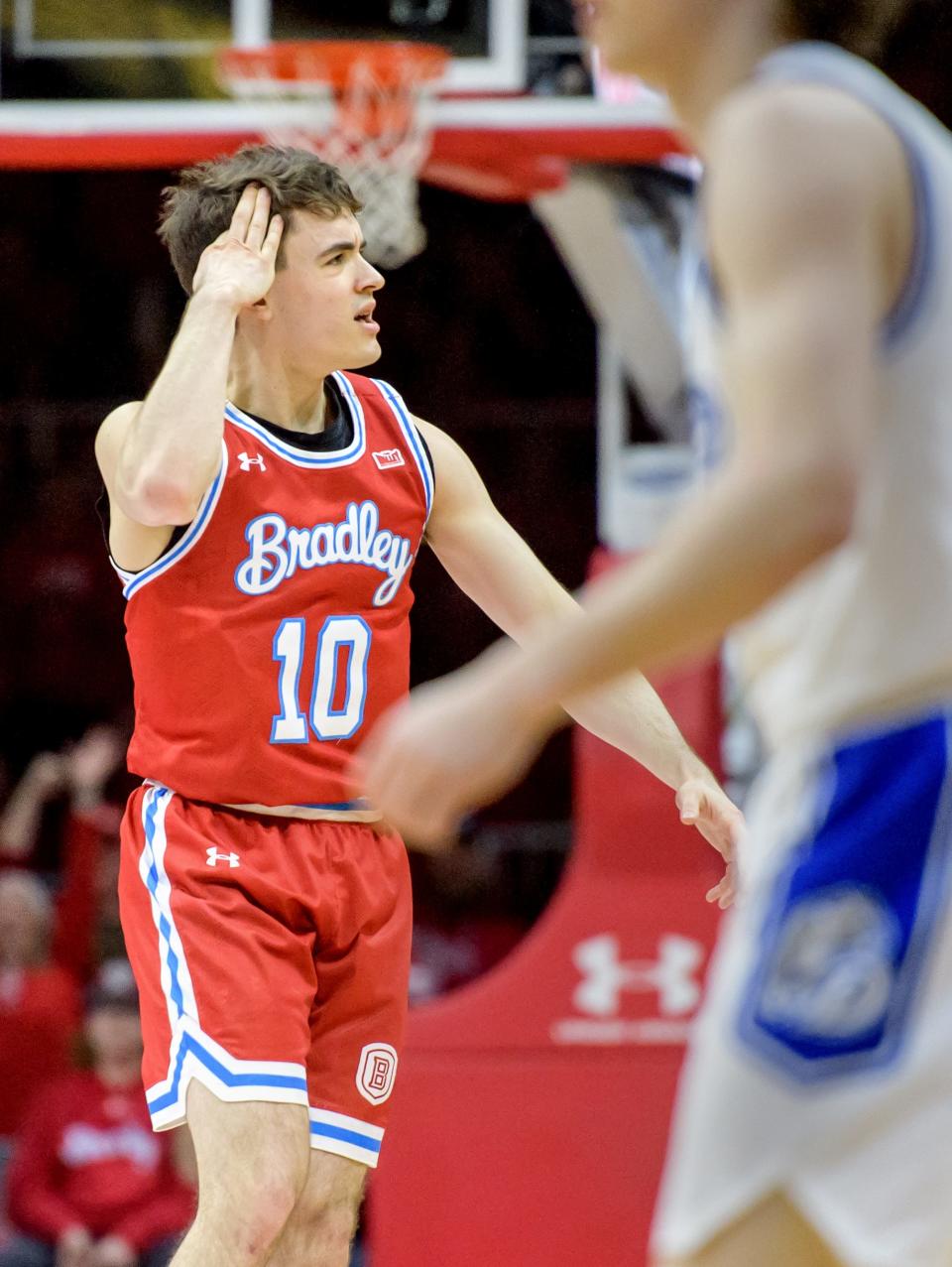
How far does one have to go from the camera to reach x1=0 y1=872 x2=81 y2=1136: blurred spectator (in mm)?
8234

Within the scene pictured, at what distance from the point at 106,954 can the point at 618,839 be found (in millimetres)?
2900

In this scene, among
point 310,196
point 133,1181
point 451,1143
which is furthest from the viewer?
point 133,1181

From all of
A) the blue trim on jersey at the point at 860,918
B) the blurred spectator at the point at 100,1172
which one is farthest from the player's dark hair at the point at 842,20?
the blurred spectator at the point at 100,1172

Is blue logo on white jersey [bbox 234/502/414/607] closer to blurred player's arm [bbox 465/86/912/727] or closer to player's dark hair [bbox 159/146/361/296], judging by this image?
player's dark hair [bbox 159/146/361/296]

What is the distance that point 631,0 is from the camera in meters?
2.11

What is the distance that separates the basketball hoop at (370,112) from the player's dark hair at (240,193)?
266cm

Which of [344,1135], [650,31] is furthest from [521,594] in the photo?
[650,31]

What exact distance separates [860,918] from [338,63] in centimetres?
549

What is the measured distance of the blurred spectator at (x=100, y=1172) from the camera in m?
7.08

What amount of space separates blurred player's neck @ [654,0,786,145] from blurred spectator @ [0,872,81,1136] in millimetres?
6650

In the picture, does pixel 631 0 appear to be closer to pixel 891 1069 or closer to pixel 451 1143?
pixel 891 1069

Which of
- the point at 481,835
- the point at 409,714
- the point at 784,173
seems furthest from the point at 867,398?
the point at 481,835

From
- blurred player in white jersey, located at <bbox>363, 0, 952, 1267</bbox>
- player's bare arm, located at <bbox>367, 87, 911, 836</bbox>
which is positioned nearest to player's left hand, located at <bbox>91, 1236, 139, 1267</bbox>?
blurred player in white jersey, located at <bbox>363, 0, 952, 1267</bbox>

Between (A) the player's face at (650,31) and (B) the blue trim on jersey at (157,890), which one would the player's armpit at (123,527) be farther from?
(A) the player's face at (650,31)
